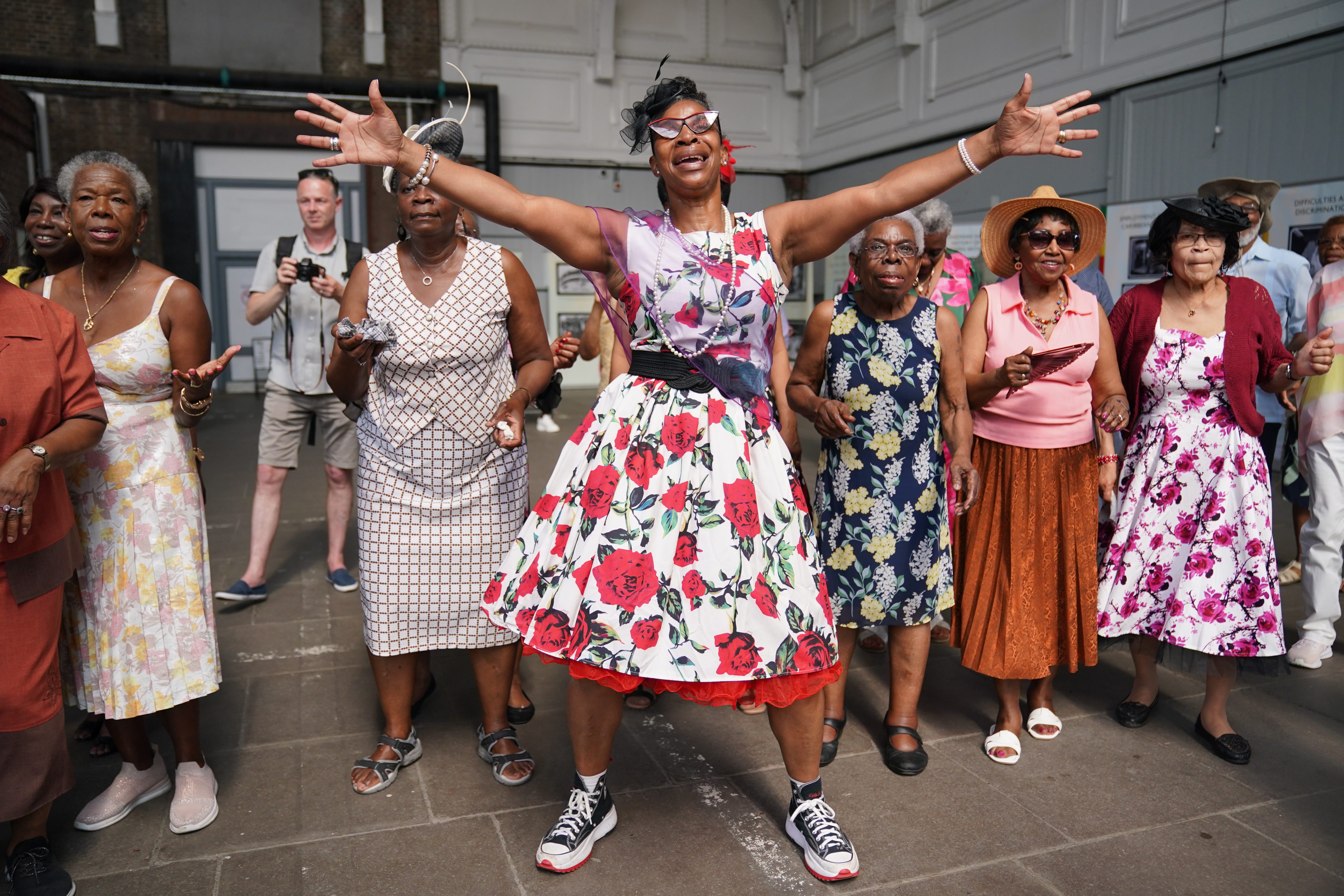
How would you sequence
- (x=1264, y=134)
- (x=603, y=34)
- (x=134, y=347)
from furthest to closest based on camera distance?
1. (x=603, y=34)
2. (x=1264, y=134)
3. (x=134, y=347)

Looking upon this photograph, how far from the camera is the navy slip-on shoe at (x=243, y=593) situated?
491cm

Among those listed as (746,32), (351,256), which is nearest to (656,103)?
(351,256)

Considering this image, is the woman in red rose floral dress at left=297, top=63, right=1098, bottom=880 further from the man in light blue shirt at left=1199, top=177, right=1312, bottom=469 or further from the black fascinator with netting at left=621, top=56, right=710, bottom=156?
the man in light blue shirt at left=1199, top=177, right=1312, bottom=469

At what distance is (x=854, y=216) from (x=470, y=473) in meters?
1.41

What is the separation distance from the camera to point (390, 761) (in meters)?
3.07

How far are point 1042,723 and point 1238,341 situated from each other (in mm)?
1462

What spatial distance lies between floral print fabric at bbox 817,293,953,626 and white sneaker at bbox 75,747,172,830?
216cm

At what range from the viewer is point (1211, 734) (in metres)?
3.35

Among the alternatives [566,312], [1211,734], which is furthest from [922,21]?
[1211,734]

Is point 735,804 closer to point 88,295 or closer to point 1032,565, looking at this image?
point 1032,565

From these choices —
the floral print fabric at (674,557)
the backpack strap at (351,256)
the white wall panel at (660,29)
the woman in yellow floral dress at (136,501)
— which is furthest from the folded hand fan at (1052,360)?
the white wall panel at (660,29)

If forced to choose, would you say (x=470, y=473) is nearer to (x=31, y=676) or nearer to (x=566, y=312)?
(x=31, y=676)

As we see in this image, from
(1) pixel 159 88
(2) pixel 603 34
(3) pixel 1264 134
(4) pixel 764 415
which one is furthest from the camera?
(2) pixel 603 34

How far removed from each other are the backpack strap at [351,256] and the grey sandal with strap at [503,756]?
261cm
